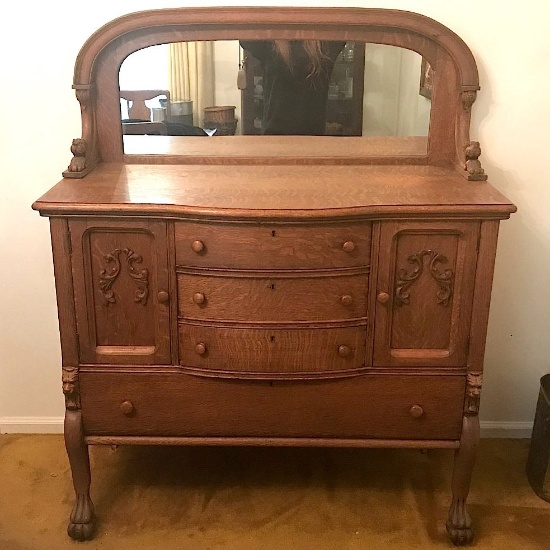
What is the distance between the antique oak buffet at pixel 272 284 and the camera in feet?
5.83

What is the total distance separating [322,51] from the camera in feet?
6.95

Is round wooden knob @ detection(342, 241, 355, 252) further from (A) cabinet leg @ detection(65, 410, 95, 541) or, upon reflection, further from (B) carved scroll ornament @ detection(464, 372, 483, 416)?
(A) cabinet leg @ detection(65, 410, 95, 541)

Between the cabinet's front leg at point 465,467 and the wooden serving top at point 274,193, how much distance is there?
502 millimetres

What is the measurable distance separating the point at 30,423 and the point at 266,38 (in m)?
1.58

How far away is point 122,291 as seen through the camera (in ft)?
6.12

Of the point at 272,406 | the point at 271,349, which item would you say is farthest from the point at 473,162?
the point at 272,406

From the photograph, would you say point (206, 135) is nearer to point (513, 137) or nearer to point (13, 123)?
point (13, 123)

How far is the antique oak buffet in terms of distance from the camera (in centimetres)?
178

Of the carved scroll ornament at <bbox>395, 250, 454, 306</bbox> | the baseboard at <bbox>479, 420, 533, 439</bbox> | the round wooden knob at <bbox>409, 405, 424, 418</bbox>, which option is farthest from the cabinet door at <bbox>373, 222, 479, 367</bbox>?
the baseboard at <bbox>479, 420, 533, 439</bbox>

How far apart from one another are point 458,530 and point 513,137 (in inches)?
47.6

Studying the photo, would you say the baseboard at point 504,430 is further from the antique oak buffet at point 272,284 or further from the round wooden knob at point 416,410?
the round wooden knob at point 416,410

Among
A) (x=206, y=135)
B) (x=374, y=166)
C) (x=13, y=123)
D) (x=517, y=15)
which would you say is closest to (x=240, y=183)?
(x=206, y=135)

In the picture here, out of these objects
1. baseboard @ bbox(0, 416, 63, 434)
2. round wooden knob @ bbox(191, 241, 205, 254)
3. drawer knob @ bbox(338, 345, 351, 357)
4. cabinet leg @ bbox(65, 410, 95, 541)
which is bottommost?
baseboard @ bbox(0, 416, 63, 434)

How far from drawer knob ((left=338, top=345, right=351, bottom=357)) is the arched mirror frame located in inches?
24.4
